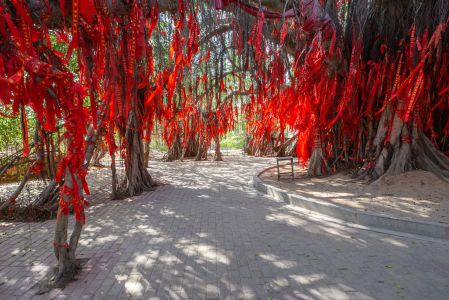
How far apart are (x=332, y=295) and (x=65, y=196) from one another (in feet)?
7.70

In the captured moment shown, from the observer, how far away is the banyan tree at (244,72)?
8.87ft

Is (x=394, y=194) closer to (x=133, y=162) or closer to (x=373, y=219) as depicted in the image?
(x=373, y=219)

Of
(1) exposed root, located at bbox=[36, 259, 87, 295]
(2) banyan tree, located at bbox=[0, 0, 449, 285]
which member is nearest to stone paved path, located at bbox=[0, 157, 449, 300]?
(1) exposed root, located at bbox=[36, 259, 87, 295]

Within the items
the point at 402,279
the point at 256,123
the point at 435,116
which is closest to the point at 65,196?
the point at 402,279

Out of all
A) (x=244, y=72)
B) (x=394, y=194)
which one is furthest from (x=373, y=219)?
(x=244, y=72)

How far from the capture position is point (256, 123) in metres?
18.6

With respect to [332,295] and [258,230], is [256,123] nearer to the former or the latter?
[258,230]

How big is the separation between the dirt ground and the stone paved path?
0.83m

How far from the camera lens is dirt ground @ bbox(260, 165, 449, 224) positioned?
14.9 ft

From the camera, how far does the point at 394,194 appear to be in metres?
5.53

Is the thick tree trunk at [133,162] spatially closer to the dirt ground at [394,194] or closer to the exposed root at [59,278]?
the dirt ground at [394,194]

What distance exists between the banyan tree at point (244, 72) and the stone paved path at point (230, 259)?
482 millimetres

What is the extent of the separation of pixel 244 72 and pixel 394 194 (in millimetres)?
3712

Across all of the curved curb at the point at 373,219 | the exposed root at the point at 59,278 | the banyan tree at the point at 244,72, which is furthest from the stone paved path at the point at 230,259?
the banyan tree at the point at 244,72
